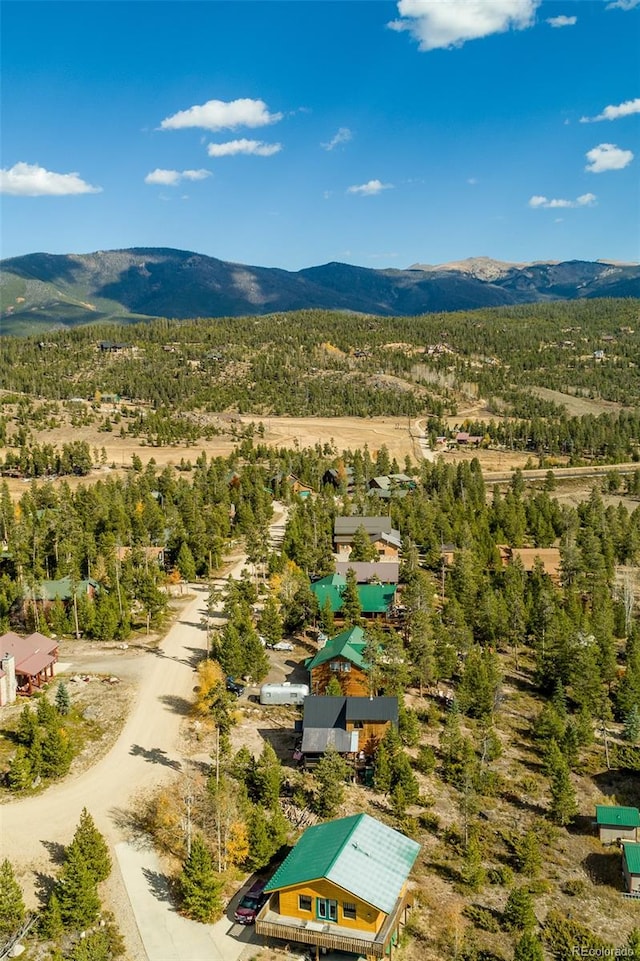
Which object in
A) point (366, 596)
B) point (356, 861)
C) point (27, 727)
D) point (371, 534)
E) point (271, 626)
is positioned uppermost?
point (371, 534)

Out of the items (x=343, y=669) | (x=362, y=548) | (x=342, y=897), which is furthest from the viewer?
(x=362, y=548)

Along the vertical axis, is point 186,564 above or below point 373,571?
below

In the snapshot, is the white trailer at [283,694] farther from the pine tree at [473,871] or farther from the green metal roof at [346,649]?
the pine tree at [473,871]

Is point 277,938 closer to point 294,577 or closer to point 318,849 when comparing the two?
point 318,849

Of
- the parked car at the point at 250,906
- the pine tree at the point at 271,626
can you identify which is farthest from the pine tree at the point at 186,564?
the parked car at the point at 250,906

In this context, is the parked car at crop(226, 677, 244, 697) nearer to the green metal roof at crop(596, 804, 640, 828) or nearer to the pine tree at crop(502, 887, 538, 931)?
the green metal roof at crop(596, 804, 640, 828)

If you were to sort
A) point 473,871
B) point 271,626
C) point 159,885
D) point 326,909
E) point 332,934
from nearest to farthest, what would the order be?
point 332,934 < point 326,909 < point 159,885 < point 473,871 < point 271,626

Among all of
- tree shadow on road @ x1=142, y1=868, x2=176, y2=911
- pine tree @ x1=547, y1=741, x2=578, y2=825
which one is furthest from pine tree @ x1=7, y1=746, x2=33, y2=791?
pine tree @ x1=547, y1=741, x2=578, y2=825

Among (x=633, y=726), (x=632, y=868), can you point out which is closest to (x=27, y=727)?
(x=632, y=868)

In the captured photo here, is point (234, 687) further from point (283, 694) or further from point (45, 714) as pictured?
point (45, 714)
